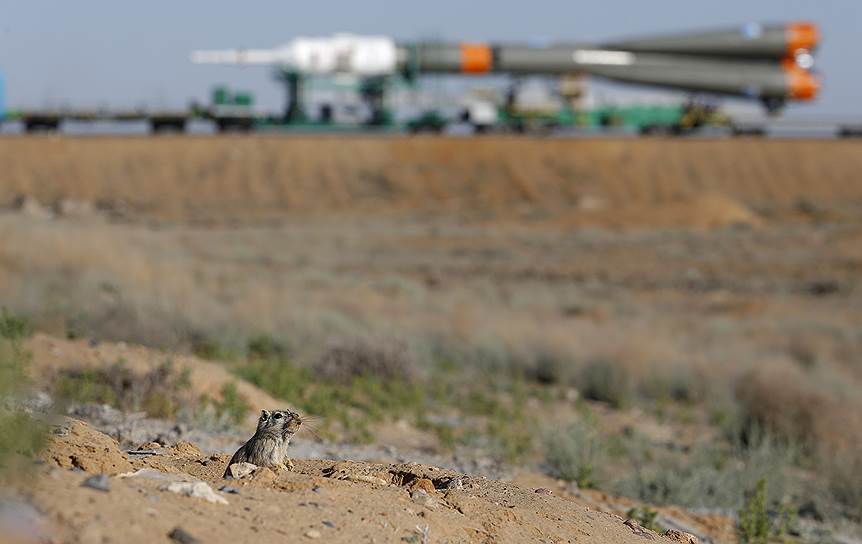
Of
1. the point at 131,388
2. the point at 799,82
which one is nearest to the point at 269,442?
the point at 131,388

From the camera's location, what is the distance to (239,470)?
14.3ft

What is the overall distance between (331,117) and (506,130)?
29.2 feet

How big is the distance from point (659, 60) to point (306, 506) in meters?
55.8

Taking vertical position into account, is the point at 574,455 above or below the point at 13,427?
below

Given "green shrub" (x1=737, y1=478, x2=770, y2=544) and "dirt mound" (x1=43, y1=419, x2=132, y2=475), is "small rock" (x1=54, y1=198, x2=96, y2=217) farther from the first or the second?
"dirt mound" (x1=43, y1=419, x2=132, y2=475)

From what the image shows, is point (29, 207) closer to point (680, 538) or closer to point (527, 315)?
point (527, 315)

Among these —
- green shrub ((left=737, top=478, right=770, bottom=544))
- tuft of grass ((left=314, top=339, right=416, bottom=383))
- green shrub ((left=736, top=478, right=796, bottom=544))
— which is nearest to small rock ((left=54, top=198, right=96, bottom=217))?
tuft of grass ((left=314, top=339, right=416, bottom=383))

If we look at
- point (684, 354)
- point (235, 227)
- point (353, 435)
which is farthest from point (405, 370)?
point (235, 227)

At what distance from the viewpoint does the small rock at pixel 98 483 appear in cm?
358

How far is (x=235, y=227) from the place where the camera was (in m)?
41.6

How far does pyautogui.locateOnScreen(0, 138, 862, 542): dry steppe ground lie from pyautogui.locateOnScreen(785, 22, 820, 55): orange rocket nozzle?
1342 centimetres

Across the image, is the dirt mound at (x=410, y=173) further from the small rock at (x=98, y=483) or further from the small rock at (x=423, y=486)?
the small rock at (x=98, y=483)

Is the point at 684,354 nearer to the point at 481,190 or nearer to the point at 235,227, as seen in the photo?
the point at 235,227

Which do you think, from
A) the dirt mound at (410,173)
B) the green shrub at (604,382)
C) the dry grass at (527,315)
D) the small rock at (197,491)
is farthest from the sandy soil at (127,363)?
the dirt mound at (410,173)
